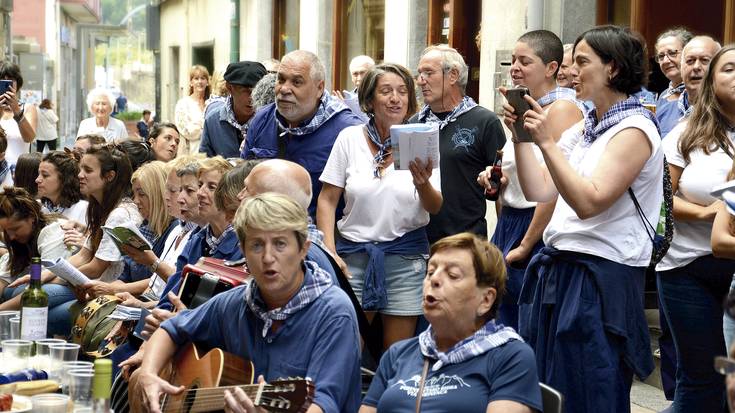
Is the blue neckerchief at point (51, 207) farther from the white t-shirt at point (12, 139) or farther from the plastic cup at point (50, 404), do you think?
the plastic cup at point (50, 404)

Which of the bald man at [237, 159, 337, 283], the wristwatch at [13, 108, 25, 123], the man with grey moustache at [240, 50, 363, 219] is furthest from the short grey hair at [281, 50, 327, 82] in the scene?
the wristwatch at [13, 108, 25, 123]

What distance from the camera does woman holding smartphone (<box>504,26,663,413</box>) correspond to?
482cm

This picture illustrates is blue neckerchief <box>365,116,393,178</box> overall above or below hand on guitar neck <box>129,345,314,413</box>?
above

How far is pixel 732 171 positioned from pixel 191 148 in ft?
31.7

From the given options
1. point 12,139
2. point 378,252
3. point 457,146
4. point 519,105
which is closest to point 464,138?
point 457,146

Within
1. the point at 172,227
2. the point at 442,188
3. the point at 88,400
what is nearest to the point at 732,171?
the point at 442,188

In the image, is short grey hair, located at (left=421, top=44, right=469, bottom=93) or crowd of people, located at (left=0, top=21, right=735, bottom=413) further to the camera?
short grey hair, located at (left=421, top=44, right=469, bottom=93)

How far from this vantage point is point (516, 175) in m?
6.25

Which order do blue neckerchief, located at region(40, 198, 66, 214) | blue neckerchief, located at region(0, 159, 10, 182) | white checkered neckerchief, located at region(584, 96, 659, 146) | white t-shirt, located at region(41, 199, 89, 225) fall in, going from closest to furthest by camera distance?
white checkered neckerchief, located at region(584, 96, 659, 146), white t-shirt, located at region(41, 199, 89, 225), blue neckerchief, located at region(40, 198, 66, 214), blue neckerchief, located at region(0, 159, 10, 182)

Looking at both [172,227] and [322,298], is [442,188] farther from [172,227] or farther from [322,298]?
[322,298]

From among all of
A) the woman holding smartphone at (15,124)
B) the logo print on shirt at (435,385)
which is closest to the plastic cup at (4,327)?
the logo print on shirt at (435,385)

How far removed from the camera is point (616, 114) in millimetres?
4941

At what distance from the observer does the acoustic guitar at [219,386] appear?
12.8 feet

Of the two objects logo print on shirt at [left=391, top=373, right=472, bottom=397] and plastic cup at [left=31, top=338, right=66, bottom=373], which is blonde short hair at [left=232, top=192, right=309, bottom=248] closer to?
logo print on shirt at [left=391, top=373, right=472, bottom=397]
